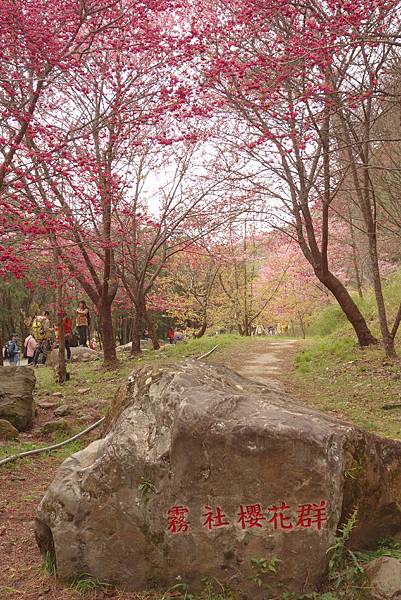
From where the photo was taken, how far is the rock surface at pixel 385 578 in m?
2.89

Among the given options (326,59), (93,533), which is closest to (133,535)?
(93,533)

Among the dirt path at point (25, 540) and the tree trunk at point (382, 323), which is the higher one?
the tree trunk at point (382, 323)

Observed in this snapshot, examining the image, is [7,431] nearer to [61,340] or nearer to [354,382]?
[61,340]

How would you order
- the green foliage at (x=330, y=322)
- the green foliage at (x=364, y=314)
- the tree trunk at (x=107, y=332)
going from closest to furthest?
the tree trunk at (x=107, y=332) < the green foliage at (x=364, y=314) < the green foliage at (x=330, y=322)

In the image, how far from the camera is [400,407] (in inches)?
288

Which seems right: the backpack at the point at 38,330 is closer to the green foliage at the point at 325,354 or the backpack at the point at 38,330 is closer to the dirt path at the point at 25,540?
the green foliage at the point at 325,354

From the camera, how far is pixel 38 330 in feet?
54.3

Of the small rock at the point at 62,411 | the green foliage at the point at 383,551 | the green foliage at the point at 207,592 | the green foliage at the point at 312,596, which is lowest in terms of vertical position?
the green foliage at the point at 312,596

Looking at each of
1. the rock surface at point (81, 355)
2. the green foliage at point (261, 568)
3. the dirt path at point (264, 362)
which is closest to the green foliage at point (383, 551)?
the green foliage at point (261, 568)

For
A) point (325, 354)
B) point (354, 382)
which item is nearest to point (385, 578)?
point (354, 382)

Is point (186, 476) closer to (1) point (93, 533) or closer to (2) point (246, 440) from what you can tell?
(2) point (246, 440)

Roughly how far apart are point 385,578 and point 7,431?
5.11 metres

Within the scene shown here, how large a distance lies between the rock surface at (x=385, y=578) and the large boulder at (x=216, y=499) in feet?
0.89

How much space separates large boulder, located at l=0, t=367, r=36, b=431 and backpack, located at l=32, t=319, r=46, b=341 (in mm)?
8902
